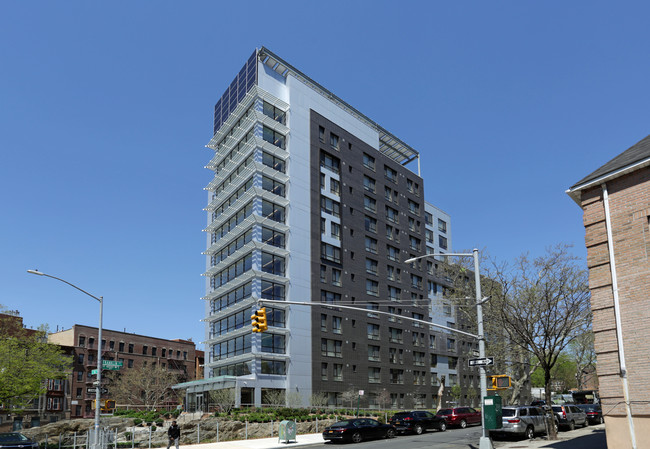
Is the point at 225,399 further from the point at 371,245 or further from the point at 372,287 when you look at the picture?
the point at 371,245

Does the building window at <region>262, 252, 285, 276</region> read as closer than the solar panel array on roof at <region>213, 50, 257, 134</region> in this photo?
Yes

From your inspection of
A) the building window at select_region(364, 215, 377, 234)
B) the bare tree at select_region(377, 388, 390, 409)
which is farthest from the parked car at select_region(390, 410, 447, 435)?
the building window at select_region(364, 215, 377, 234)

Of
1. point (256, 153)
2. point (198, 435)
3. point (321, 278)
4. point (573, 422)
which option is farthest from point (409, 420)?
point (256, 153)

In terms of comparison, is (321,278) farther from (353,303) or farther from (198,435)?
(198,435)

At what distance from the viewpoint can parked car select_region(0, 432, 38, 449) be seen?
98.5 feet

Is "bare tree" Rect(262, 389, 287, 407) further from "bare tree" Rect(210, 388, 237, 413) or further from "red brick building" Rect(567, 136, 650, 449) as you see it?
"red brick building" Rect(567, 136, 650, 449)

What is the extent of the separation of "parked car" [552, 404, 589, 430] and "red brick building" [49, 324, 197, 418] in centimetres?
6556

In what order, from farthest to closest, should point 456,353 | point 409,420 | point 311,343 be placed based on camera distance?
1. point 456,353
2. point 311,343
3. point 409,420

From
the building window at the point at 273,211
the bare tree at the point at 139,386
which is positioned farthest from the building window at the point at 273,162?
the bare tree at the point at 139,386

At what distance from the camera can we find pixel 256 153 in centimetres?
6456

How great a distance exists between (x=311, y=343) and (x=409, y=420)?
25.8m

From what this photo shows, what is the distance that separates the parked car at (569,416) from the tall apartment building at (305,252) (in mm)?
27045

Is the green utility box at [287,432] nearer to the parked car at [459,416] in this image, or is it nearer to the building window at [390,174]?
the parked car at [459,416]

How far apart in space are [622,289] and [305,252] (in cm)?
4817
